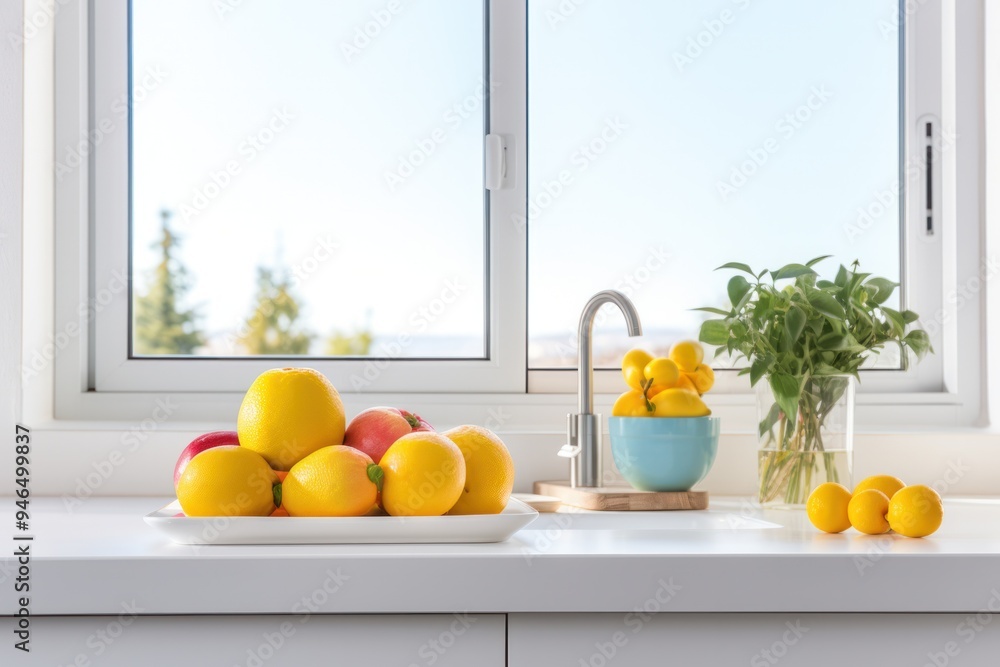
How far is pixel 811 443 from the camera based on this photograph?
1265 mm

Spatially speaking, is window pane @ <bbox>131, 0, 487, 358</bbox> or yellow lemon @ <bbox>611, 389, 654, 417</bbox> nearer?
yellow lemon @ <bbox>611, 389, 654, 417</bbox>

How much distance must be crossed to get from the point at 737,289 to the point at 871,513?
395 millimetres

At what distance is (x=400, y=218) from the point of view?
5.34 feet

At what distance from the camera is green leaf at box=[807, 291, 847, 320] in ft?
4.05

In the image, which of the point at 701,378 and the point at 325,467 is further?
the point at 701,378

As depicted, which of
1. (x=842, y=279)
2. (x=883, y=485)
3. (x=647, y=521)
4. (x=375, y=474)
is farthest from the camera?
(x=842, y=279)

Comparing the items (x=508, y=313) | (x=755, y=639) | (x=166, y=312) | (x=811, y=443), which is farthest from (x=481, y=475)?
(x=166, y=312)

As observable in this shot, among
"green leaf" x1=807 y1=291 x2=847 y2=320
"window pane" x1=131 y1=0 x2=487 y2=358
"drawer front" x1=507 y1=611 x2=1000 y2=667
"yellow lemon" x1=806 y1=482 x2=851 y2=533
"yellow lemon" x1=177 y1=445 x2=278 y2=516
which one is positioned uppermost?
"window pane" x1=131 y1=0 x2=487 y2=358

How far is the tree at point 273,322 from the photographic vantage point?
161 centimetres

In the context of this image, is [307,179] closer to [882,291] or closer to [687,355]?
[687,355]

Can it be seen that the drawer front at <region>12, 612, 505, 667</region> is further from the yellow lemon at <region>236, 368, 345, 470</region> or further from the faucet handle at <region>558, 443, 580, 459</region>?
the faucet handle at <region>558, 443, 580, 459</region>

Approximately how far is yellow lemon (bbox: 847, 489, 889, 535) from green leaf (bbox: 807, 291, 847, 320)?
1.04 feet

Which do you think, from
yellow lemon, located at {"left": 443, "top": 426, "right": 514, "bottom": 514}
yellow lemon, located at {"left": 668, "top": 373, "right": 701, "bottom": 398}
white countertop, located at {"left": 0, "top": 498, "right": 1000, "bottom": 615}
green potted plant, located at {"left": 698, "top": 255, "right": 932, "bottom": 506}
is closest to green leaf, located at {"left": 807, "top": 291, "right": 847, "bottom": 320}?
green potted plant, located at {"left": 698, "top": 255, "right": 932, "bottom": 506}

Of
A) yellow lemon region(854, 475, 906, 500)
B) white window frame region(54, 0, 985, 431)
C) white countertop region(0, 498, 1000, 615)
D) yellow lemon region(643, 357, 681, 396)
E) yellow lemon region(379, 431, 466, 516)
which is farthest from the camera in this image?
white window frame region(54, 0, 985, 431)
